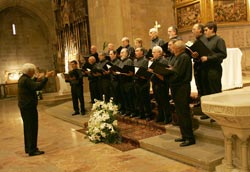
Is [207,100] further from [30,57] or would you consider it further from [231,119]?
[30,57]

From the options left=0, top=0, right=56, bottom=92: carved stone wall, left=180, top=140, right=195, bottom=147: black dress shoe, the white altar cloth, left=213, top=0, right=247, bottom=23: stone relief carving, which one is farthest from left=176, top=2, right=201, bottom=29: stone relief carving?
left=0, top=0, right=56, bottom=92: carved stone wall

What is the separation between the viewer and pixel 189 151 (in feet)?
14.8

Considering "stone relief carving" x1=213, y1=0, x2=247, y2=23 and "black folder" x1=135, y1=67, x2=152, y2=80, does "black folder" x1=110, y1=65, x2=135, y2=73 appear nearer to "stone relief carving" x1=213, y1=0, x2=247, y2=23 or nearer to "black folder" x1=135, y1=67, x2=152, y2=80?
"black folder" x1=135, y1=67, x2=152, y2=80

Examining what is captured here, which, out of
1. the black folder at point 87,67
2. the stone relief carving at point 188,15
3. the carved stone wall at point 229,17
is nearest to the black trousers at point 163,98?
the black folder at point 87,67

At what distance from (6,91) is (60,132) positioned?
11464mm

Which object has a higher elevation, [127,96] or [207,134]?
[127,96]

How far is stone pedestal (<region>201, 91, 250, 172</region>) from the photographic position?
125 inches

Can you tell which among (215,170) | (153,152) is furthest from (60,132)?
(215,170)

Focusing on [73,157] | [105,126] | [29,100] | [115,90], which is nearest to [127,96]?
[115,90]

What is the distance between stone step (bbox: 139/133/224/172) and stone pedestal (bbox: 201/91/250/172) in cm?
37

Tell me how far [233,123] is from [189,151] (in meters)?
1.34

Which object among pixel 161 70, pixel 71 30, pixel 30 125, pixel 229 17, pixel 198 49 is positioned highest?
pixel 71 30

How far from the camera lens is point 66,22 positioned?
1405 cm

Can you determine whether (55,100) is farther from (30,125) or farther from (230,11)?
(230,11)
